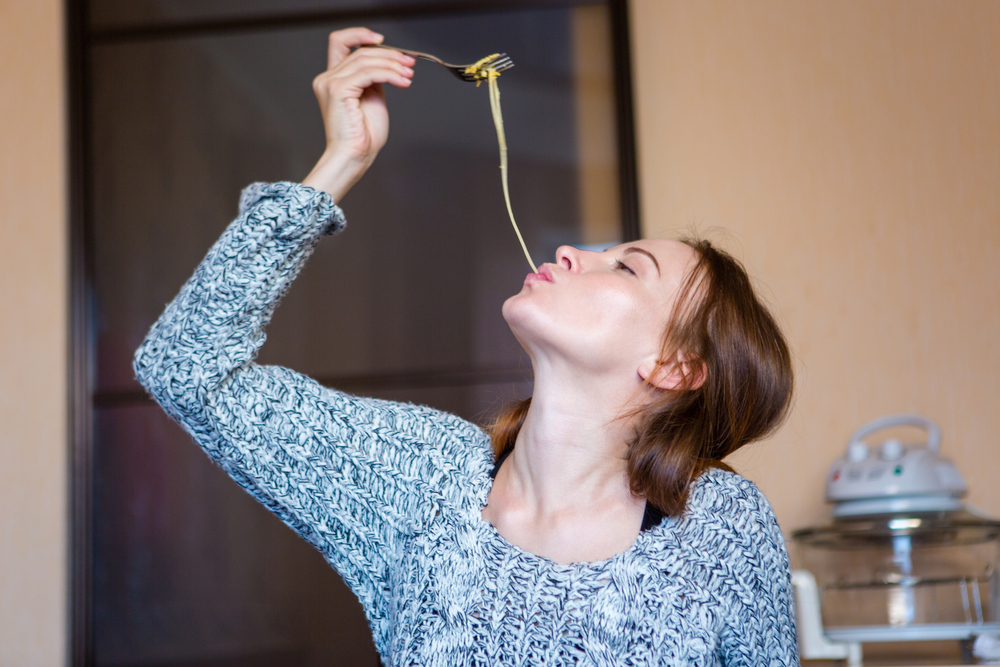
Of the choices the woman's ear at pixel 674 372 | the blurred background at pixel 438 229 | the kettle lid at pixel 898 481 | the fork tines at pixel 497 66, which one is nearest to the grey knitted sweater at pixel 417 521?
the woman's ear at pixel 674 372

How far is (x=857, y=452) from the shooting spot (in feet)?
5.72

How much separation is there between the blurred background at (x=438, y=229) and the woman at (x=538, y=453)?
2.76ft

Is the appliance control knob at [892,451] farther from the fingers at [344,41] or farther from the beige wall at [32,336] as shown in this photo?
the beige wall at [32,336]

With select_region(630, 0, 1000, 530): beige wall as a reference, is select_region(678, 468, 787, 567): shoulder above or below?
below

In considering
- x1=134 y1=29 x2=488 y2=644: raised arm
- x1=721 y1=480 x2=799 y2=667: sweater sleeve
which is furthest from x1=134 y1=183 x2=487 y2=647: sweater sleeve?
x1=721 y1=480 x2=799 y2=667: sweater sleeve

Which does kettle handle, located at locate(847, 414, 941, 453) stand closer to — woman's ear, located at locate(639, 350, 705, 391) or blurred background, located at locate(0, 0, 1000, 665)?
blurred background, located at locate(0, 0, 1000, 665)

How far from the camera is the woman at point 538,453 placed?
1021 millimetres

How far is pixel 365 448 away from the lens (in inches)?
45.4

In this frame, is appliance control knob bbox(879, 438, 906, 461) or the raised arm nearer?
the raised arm

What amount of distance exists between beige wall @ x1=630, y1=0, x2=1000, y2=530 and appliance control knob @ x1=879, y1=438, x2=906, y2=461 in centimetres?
27

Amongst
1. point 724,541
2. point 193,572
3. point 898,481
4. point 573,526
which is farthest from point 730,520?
point 193,572

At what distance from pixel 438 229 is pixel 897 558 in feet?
3.96

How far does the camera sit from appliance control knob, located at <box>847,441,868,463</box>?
1.74 metres

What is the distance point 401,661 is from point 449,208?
1277 millimetres
